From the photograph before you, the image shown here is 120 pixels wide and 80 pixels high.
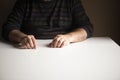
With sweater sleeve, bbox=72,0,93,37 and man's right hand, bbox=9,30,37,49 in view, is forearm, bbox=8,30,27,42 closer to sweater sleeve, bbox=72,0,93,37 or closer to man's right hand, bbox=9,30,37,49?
man's right hand, bbox=9,30,37,49

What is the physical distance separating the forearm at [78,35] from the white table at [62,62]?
0.05 m

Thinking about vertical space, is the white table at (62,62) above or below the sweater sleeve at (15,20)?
below

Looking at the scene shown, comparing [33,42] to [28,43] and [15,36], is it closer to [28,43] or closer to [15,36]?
[28,43]

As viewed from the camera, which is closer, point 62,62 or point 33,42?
point 62,62

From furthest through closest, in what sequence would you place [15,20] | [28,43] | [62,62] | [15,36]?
[15,20] → [15,36] → [28,43] → [62,62]

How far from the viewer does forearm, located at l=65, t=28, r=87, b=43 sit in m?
1.37

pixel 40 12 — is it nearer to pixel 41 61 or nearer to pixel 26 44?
pixel 26 44

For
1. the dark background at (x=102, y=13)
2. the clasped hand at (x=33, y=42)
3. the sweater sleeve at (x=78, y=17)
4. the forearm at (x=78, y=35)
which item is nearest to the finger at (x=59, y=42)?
the clasped hand at (x=33, y=42)

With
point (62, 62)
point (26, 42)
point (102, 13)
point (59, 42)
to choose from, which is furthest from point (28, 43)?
Result: point (102, 13)

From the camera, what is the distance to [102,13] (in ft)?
6.63

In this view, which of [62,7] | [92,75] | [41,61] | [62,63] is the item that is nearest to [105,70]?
[92,75]

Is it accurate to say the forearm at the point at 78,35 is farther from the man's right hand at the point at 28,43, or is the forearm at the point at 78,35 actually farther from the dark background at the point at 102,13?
the dark background at the point at 102,13

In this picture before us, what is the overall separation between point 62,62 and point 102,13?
44.6 inches

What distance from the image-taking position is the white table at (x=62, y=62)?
0.87 m
